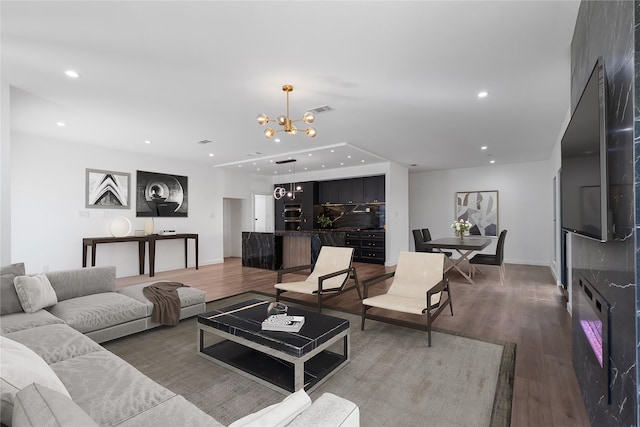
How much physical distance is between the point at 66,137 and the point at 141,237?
86.7 inches

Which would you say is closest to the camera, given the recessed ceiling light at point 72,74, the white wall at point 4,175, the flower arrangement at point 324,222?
the recessed ceiling light at point 72,74

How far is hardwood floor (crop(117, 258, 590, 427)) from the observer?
2080 millimetres

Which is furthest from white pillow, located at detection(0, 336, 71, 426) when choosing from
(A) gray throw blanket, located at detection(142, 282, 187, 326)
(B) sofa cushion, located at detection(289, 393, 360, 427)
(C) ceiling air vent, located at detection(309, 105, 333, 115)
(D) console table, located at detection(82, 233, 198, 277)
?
(D) console table, located at detection(82, 233, 198, 277)

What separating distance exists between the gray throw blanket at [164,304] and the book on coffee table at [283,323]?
1408 millimetres

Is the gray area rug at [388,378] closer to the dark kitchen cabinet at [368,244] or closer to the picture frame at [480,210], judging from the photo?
the dark kitchen cabinet at [368,244]

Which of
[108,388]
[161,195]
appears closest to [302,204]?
[161,195]

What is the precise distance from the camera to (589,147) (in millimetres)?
1633

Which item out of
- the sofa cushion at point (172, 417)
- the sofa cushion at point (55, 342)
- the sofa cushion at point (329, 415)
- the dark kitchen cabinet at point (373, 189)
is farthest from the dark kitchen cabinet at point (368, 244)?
the sofa cushion at point (329, 415)

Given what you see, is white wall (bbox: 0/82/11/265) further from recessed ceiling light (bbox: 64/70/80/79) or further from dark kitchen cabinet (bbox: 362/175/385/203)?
dark kitchen cabinet (bbox: 362/175/385/203)

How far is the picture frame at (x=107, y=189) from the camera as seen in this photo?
5902 mm

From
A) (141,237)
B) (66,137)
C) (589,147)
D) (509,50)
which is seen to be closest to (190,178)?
(141,237)

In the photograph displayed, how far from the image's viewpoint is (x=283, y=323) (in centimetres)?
250

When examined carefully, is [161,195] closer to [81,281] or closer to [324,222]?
[81,281]

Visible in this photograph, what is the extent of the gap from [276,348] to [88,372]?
113 centimetres
